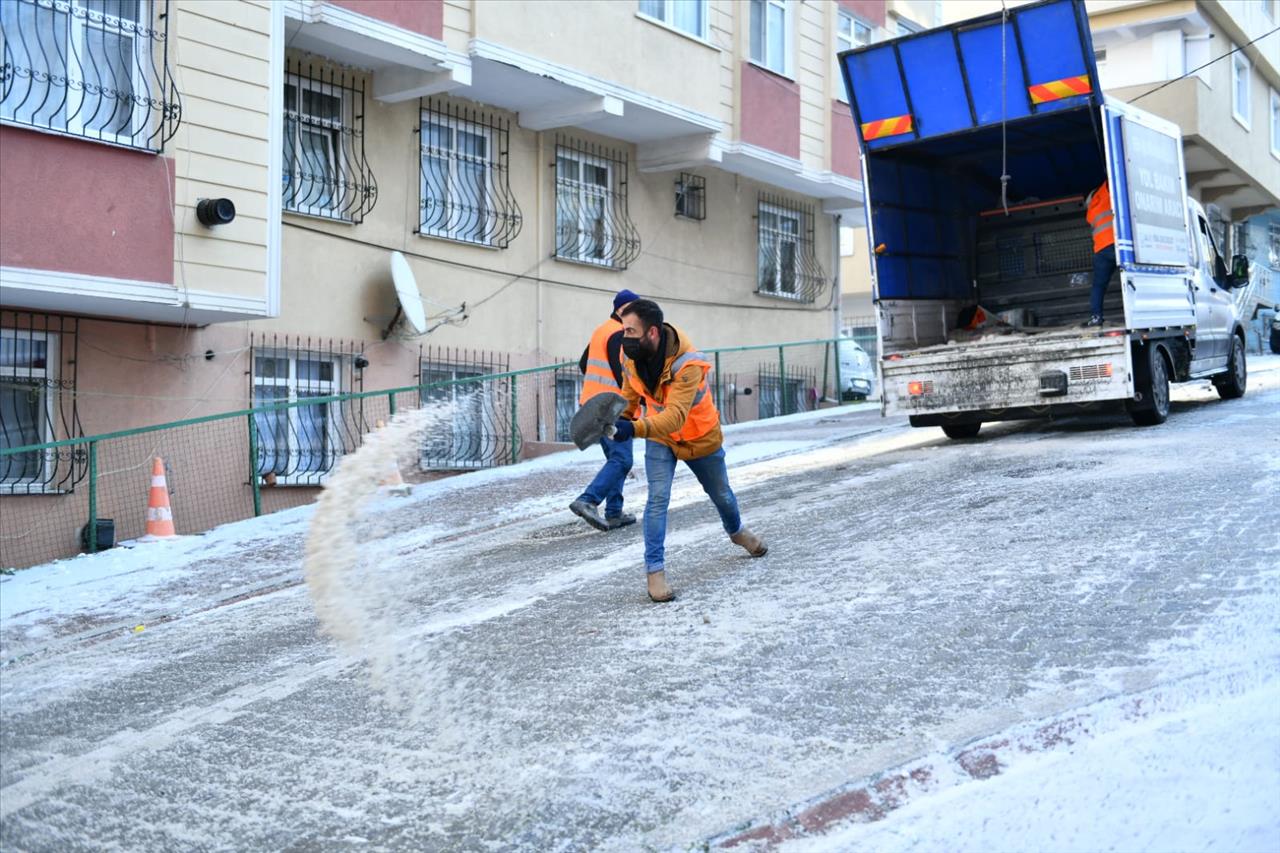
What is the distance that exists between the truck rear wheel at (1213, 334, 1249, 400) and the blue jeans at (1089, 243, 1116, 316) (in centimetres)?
419

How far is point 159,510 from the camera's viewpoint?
1125 centimetres

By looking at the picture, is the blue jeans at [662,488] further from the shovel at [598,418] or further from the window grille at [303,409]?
the window grille at [303,409]

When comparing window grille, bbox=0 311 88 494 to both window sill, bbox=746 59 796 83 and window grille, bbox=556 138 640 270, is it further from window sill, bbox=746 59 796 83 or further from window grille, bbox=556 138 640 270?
window sill, bbox=746 59 796 83

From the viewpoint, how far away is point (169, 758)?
18.0ft

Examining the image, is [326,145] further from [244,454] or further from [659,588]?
[659,588]

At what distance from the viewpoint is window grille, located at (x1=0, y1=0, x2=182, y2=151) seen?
10969 millimetres

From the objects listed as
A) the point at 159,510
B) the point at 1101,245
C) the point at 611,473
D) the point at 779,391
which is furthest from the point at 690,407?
the point at 779,391

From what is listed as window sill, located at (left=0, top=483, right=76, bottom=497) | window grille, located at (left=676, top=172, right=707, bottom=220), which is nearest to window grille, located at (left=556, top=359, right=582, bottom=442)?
window grille, located at (left=676, top=172, right=707, bottom=220)

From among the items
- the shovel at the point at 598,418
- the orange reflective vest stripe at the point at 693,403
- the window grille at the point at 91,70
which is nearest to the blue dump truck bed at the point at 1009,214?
the orange reflective vest stripe at the point at 693,403

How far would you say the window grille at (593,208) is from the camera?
1769cm

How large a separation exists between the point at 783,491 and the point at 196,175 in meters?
5.82

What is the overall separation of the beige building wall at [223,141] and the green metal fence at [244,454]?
1321 mm

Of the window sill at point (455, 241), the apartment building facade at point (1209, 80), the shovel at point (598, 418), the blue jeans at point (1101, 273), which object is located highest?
the apartment building facade at point (1209, 80)

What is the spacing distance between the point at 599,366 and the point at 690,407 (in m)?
1.61
